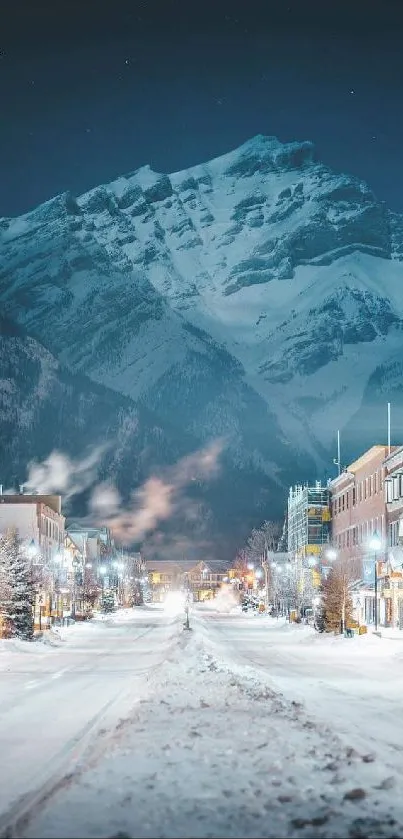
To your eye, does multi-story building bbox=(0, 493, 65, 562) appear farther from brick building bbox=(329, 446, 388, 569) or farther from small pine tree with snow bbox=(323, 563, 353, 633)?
small pine tree with snow bbox=(323, 563, 353, 633)

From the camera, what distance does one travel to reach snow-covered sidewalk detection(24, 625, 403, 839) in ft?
38.5

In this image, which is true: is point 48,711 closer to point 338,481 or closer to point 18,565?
point 18,565

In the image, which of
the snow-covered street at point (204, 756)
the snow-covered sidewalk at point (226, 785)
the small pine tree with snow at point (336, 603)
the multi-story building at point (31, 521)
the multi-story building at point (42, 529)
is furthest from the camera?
the multi-story building at point (31, 521)

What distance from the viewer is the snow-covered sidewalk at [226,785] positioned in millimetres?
11734

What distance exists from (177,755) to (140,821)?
4.19m

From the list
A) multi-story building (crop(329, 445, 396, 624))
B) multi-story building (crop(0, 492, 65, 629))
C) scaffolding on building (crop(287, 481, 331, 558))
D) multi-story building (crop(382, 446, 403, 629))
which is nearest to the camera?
multi-story building (crop(382, 446, 403, 629))

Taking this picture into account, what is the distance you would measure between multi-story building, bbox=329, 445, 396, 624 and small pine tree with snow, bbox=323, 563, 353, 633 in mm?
9107

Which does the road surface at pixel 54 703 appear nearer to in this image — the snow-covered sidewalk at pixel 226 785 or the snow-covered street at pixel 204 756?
the snow-covered street at pixel 204 756

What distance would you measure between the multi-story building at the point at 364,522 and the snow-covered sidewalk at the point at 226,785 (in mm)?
65373

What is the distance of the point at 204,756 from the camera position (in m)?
15.9

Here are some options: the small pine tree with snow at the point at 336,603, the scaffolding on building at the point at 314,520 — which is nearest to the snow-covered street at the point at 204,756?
the small pine tree with snow at the point at 336,603

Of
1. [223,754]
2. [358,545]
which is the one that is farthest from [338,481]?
[223,754]

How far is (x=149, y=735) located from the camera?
1819cm

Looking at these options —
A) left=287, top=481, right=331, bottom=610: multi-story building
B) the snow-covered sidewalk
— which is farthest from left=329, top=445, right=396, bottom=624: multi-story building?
the snow-covered sidewalk
